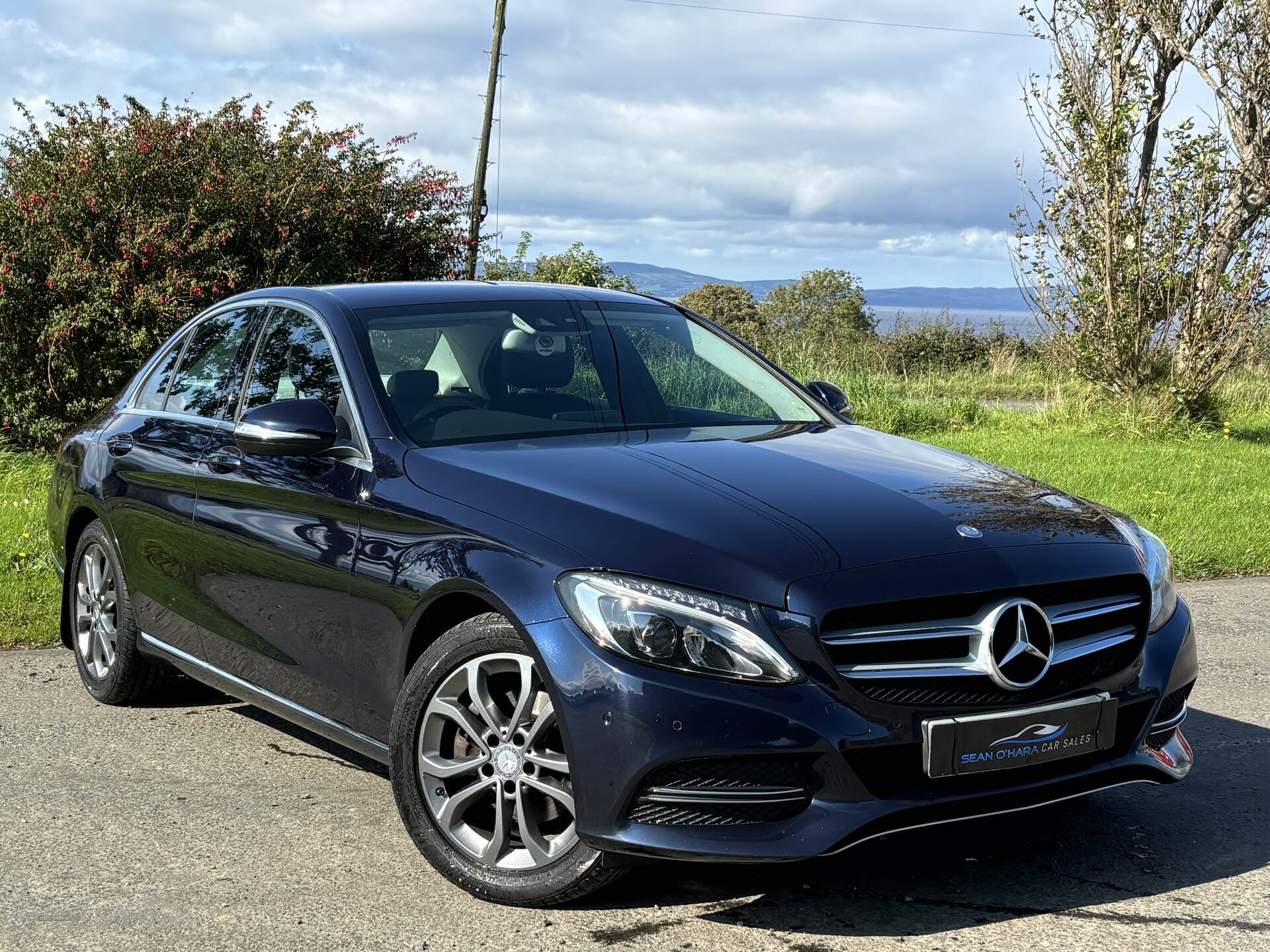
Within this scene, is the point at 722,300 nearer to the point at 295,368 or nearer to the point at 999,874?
the point at 295,368

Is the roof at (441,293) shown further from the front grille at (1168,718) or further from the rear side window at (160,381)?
the front grille at (1168,718)

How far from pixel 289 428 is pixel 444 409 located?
0.49 meters

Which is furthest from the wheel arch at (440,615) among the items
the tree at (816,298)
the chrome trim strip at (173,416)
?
the tree at (816,298)

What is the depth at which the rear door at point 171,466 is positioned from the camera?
500cm

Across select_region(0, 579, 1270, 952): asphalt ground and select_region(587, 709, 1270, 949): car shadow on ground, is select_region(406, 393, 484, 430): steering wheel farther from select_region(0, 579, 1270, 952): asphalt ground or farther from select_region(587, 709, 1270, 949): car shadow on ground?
select_region(587, 709, 1270, 949): car shadow on ground

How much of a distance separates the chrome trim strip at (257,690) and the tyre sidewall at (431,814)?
230 millimetres

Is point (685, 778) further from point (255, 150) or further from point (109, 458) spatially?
point (255, 150)

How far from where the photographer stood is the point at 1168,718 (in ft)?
12.7

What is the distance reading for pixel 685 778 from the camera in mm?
3238

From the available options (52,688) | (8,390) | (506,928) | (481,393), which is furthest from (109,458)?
(8,390)

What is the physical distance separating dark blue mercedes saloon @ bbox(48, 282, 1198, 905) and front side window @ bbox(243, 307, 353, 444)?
1 centimetres

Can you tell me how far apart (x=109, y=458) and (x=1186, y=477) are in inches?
354

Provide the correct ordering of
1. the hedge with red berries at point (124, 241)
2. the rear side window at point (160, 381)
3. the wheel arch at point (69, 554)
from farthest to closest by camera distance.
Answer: the hedge with red berries at point (124, 241)
the wheel arch at point (69, 554)
the rear side window at point (160, 381)

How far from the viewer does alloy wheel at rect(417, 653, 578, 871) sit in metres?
3.47
